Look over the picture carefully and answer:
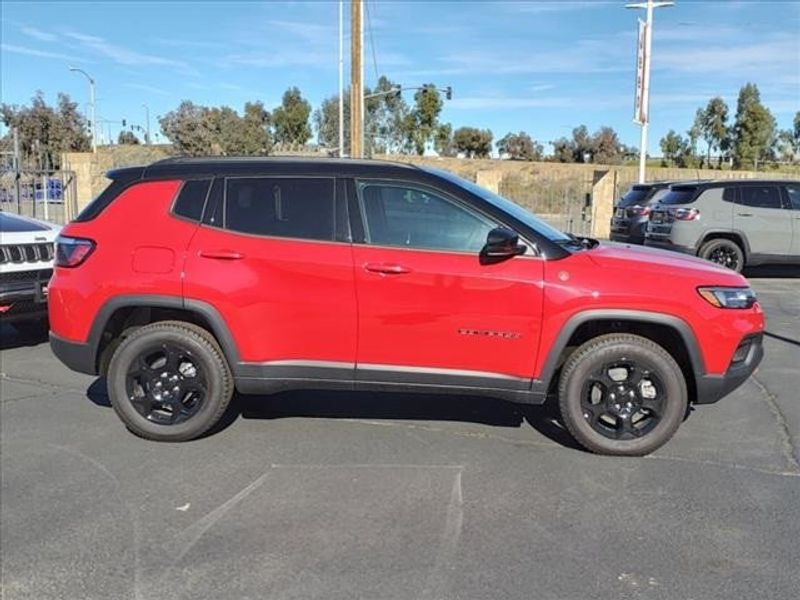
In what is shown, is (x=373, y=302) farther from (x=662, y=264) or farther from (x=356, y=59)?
(x=356, y=59)

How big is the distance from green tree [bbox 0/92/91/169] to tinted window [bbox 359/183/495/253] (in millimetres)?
56007

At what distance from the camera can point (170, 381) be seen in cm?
490

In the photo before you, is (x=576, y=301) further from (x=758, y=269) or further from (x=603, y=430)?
(x=758, y=269)

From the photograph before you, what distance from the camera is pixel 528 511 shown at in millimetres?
3902

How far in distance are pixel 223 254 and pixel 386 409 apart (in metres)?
1.74

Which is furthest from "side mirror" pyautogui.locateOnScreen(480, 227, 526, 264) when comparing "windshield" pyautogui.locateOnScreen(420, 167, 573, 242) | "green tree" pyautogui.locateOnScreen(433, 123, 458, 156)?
"green tree" pyautogui.locateOnScreen(433, 123, 458, 156)

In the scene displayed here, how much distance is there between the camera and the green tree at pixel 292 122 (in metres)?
61.7

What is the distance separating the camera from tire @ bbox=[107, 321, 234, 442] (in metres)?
4.79

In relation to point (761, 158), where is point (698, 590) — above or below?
below

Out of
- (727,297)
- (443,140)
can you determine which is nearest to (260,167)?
(727,297)

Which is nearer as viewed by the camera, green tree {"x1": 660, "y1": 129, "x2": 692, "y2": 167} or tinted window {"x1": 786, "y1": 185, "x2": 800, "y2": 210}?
tinted window {"x1": 786, "y1": 185, "x2": 800, "y2": 210}

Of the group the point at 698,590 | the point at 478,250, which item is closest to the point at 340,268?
the point at 478,250

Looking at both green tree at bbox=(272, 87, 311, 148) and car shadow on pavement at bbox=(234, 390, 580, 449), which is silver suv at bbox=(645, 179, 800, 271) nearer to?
car shadow on pavement at bbox=(234, 390, 580, 449)

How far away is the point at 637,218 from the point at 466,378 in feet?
38.5
